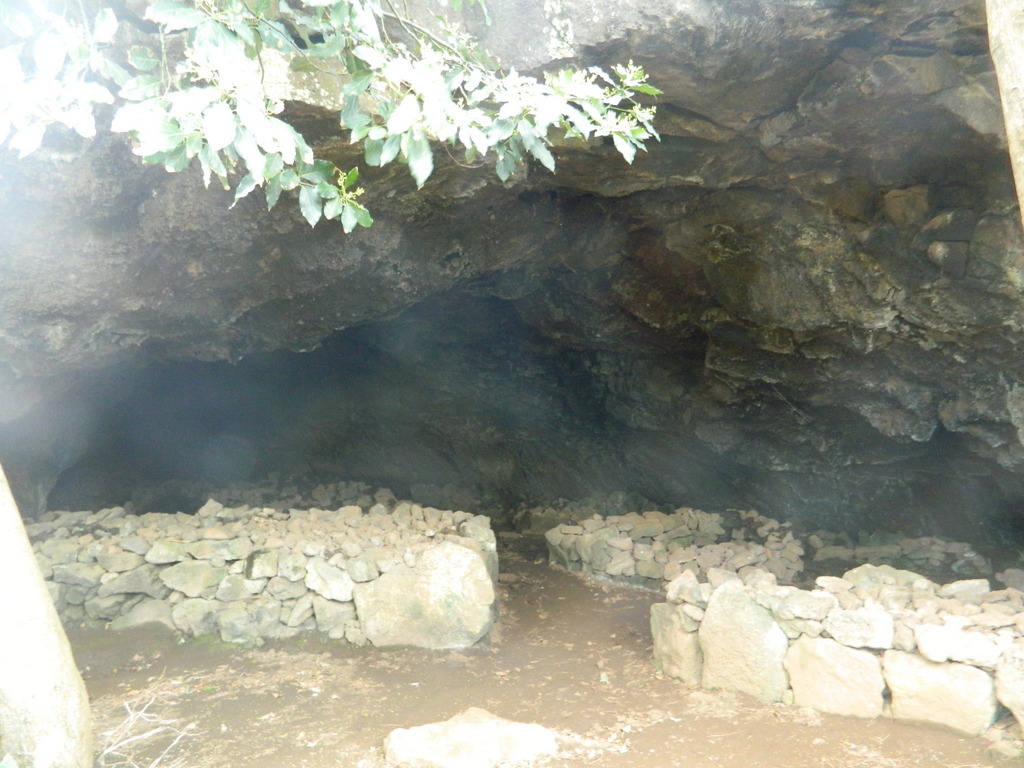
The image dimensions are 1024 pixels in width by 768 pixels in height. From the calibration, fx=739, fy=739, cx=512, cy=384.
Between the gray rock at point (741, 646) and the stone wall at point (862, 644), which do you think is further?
the gray rock at point (741, 646)

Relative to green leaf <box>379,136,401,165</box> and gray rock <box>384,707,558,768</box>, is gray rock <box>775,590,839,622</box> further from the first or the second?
green leaf <box>379,136,401,165</box>

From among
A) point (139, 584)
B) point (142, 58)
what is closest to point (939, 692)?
point (142, 58)

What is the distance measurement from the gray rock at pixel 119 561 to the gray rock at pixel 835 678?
15.2ft

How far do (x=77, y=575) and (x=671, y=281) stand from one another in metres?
5.51

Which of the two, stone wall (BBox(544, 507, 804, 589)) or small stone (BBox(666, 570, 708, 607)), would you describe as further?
stone wall (BBox(544, 507, 804, 589))

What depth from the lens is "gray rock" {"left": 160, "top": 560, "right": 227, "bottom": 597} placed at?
→ 5.50 m

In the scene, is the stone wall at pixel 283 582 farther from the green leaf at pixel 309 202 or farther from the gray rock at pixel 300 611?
the green leaf at pixel 309 202

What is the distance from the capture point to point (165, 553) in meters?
5.56

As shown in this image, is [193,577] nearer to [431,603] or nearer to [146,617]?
[146,617]

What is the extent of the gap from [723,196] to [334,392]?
748 centimetres

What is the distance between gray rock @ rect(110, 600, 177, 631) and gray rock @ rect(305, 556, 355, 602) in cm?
110

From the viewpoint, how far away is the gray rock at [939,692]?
366 cm

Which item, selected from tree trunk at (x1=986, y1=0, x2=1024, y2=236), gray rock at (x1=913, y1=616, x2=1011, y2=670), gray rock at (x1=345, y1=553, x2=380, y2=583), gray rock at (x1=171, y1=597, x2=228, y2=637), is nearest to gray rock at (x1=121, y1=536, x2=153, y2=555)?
gray rock at (x1=171, y1=597, x2=228, y2=637)

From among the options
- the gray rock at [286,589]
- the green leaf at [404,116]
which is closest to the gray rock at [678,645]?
the gray rock at [286,589]
